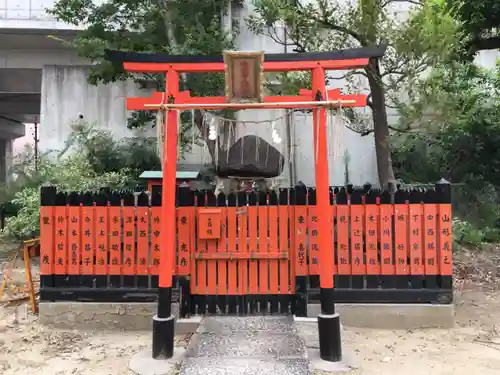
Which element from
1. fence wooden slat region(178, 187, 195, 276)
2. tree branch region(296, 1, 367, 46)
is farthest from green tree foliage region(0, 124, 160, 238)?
tree branch region(296, 1, 367, 46)

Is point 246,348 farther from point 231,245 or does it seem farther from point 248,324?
point 231,245

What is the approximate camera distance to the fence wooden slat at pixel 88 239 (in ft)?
20.7

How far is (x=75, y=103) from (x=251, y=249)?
451 inches

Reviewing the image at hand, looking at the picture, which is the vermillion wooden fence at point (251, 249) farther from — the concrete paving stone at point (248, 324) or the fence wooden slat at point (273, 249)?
the concrete paving stone at point (248, 324)

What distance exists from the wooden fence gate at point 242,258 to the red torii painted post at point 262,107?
90cm

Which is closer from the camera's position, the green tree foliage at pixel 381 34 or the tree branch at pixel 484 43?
the green tree foliage at pixel 381 34

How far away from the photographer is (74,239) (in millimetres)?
6301

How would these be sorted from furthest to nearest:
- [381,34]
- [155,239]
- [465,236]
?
[465,236], [381,34], [155,239]

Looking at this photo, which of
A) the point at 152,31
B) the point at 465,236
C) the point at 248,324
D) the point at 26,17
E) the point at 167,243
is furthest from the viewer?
the point at 26,17

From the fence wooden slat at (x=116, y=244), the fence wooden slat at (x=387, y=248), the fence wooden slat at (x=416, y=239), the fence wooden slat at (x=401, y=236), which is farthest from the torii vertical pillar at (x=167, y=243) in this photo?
the fence wooden slat at (x=416, y=239)

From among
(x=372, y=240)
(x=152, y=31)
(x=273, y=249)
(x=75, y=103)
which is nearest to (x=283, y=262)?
(x=273, y=249)

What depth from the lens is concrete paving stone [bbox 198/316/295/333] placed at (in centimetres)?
576

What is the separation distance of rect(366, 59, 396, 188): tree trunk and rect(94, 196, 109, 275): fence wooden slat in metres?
4.91

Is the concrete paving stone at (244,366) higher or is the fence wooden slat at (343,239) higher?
the fence wooden slat at (343,239)
